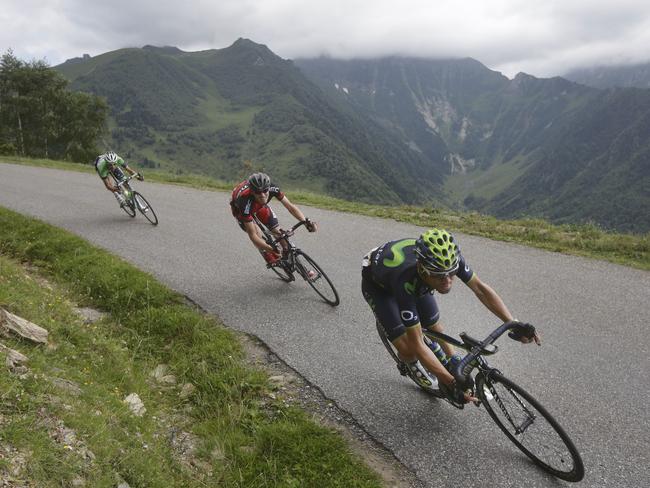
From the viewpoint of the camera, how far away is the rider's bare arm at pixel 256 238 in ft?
24.6

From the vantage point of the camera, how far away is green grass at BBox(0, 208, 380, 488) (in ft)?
10.6

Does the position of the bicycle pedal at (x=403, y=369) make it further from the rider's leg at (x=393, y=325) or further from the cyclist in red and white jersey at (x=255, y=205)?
the cyclist in red and white jersey at (x=255, y=205)

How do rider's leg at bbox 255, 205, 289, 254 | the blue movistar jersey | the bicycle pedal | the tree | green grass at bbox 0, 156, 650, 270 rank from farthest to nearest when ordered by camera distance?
the tree, green grass at bbox 0, 156, 650, 270, rider's leg at bbox 255, 205, 289, 254, the bicycle pedal, the blue movistar jersey

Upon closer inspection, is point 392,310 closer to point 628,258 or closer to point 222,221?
point 628,258

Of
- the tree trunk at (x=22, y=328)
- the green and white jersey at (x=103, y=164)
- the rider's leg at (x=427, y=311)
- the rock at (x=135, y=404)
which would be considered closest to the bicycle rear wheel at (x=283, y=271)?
the rider's leg at (x=427, y=311)

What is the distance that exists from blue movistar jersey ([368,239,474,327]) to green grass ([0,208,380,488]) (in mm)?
1456

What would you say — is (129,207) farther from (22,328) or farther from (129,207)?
(22,328)

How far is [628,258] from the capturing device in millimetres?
9734

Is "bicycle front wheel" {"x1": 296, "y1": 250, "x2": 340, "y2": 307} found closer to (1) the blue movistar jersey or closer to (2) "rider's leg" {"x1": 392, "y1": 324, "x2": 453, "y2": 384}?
(1) the blue movistar jersey

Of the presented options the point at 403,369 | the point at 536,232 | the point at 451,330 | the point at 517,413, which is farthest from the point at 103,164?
the point at 517,413

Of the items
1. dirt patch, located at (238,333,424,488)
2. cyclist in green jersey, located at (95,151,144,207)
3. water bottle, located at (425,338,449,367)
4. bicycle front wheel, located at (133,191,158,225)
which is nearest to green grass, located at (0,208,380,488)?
dirt patch, located at (238,333,424,488)

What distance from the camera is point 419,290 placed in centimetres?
434

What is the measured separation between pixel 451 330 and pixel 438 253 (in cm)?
315

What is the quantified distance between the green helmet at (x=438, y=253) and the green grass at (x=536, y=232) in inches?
300
